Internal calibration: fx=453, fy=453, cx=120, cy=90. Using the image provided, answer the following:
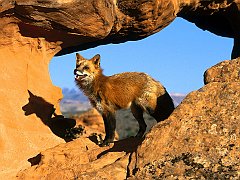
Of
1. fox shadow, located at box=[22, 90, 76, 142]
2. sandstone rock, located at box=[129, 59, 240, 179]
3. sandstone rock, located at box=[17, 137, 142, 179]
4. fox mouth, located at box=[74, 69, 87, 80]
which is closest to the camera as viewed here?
sandstone rock, located at box=[129, 59, 240, 179]

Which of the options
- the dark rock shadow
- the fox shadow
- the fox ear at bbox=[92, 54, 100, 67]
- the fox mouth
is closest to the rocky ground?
the dark rock shadow

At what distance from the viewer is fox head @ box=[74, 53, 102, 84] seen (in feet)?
42.6

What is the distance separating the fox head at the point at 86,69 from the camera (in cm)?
1298

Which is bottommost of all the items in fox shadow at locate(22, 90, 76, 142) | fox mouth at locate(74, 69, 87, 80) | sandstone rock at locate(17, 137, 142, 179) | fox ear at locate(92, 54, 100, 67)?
fox shadow at locate(22, 90, 76, 142)

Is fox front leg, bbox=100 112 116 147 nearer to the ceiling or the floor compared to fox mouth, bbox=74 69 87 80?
nearer to the floor

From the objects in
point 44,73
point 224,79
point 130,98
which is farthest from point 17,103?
point 224,79

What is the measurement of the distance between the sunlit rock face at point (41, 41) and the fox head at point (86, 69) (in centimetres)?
135

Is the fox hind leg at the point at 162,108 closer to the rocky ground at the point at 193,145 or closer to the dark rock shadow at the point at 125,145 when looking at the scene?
the dark rock shadow at the point at 125,145

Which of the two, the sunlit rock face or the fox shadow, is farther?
the fox shadow

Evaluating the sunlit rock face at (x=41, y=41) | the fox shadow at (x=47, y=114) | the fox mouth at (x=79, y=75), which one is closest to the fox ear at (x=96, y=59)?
the fox mouth at (x=79, y=75)

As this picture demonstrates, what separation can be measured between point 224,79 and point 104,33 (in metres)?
6.17

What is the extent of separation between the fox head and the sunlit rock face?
1350 mm

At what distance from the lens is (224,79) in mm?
9031

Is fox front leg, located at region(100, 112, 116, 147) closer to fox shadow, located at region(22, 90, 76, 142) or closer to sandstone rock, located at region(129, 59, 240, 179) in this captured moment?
fox shadow, located at region(22, 90, 76, 142)
